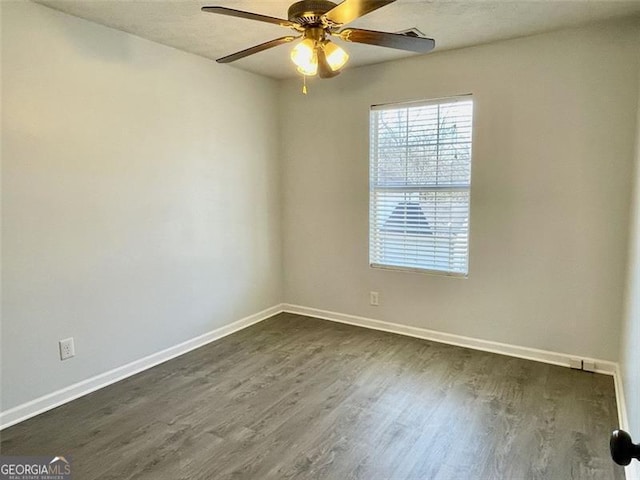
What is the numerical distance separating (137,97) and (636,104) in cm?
343

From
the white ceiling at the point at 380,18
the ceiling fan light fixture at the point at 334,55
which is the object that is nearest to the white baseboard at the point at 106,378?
the white ceiling at the point at 380,18

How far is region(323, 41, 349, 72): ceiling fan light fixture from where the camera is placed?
216cm

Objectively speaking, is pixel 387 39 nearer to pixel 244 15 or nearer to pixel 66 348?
pixel 244 15

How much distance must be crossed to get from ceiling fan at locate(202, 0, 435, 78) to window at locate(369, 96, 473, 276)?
142 centimetres

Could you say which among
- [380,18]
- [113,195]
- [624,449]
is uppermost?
[380,18]

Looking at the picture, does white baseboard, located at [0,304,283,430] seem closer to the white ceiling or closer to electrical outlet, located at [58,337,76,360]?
electrical outlet, located at [58,337,76,360]

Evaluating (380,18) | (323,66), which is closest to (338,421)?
(323,66)

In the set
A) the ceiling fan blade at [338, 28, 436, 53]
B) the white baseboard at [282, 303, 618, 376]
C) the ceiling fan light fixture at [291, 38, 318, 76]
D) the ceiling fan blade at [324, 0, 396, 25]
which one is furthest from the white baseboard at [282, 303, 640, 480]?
the ceiling fan light fixture at [291, 38, 318, 76]

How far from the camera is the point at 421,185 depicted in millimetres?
3658

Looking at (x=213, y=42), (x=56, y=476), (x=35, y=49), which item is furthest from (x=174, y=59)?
(x=56, y=476)

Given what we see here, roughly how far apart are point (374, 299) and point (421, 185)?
46.4 inches

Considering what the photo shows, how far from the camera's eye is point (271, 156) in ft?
14.3

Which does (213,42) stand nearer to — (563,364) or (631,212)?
(631,212)

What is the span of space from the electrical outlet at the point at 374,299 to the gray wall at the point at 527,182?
0.14 ft
